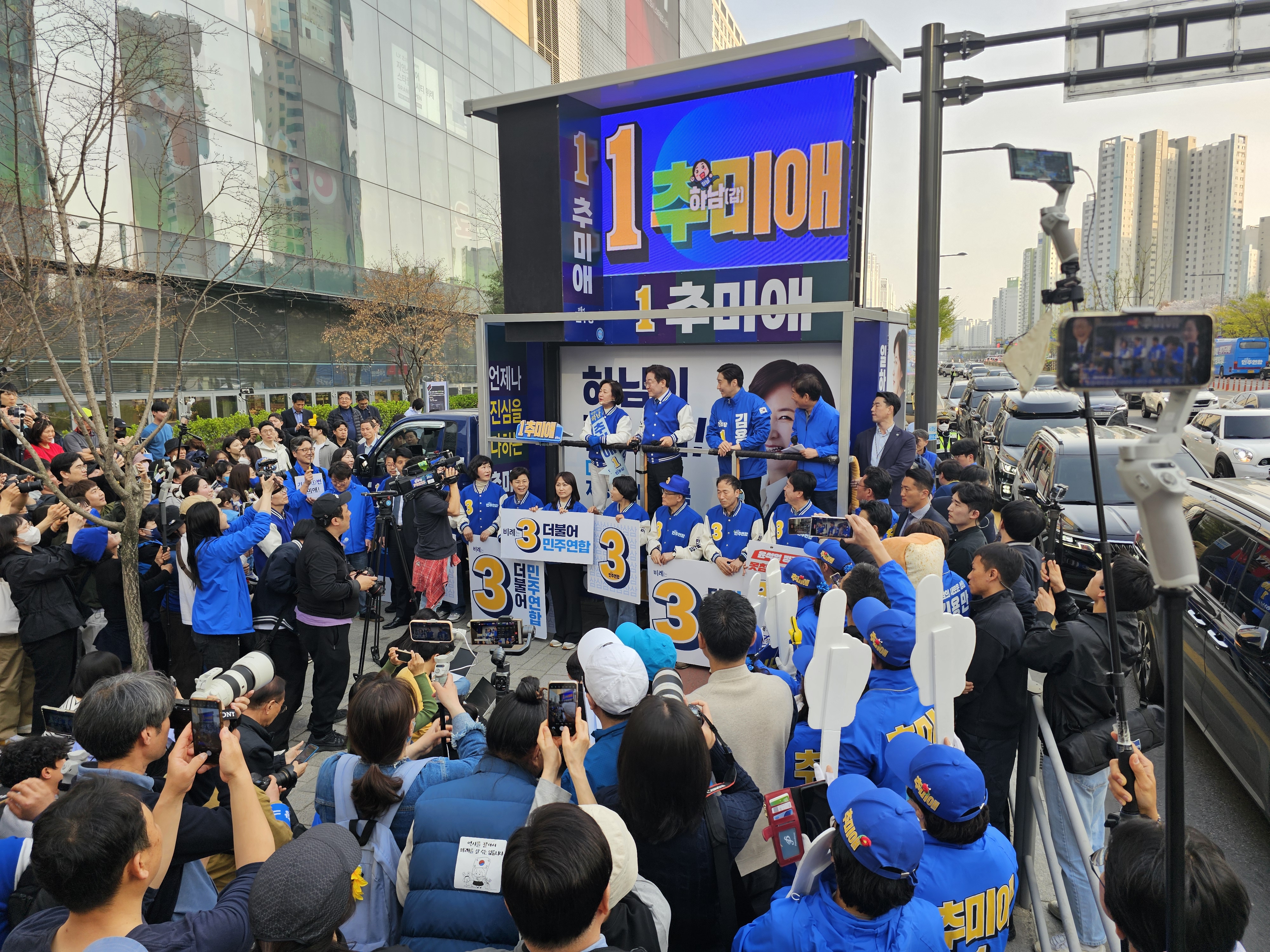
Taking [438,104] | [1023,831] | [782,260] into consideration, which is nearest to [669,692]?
[1023,831]

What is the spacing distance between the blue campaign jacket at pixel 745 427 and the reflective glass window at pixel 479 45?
1190 inches

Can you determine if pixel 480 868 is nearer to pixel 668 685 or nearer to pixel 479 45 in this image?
pixel 668 685

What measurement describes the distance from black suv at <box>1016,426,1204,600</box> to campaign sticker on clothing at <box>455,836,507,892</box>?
6.53m

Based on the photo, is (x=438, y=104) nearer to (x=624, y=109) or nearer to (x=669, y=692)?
(x=624, y=109)

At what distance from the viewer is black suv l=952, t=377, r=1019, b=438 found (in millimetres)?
23875

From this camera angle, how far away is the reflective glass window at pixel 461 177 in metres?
31.7

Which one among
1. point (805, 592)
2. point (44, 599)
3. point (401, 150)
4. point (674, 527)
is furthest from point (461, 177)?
point (805, 592)

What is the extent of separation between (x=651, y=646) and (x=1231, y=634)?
3930 millimetres

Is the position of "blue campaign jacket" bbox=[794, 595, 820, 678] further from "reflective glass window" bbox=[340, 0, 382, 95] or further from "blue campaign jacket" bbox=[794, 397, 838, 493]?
"reflective glass window" bbox=[340, 0, 382, 95]

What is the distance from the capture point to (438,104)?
30734mm

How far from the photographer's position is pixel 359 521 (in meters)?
8.22

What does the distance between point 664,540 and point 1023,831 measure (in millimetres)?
3948

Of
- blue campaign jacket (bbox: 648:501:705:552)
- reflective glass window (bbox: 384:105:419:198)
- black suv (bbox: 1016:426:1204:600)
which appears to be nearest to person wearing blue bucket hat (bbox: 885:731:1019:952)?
blue campaign jacket (bbox: 648:501:705:552)

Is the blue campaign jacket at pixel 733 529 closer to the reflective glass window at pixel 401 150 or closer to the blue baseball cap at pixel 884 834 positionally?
the blue baseball cap at pixel 884 834
